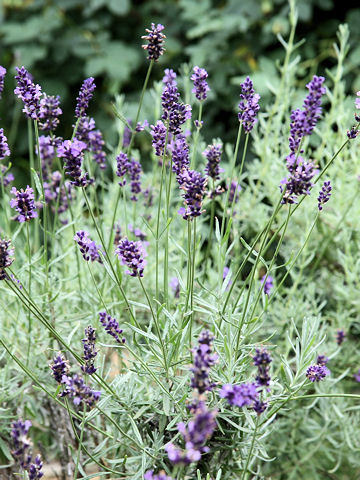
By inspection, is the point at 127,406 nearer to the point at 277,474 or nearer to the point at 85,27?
the point at 277,474

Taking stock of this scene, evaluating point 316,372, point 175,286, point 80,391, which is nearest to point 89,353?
point 80,391

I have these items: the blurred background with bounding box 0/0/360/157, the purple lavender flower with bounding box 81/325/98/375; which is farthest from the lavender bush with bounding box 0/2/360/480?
the blurred background with bounding box 0/0/360/157

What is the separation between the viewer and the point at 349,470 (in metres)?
1.92

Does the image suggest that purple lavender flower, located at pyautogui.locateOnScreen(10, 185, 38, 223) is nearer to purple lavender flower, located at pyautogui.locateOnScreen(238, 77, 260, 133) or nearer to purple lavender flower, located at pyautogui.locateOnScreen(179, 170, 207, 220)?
purple lavender flower, located at pyautogui.locateOnScreen(179, 170, 207, 220)

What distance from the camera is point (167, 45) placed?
3.79m

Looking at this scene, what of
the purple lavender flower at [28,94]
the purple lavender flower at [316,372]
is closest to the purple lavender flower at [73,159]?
the purple lavender flower at [28,94]

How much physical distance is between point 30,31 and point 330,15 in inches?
73.1

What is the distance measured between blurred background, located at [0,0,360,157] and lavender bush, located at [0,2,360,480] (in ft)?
4.68

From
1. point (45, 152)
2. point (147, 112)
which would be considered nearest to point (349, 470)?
point (45, 152)

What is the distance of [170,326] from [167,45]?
2899 millimetres

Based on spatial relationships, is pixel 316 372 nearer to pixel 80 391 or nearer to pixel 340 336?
pixel 80 391

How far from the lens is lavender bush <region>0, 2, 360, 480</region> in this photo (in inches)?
41.4

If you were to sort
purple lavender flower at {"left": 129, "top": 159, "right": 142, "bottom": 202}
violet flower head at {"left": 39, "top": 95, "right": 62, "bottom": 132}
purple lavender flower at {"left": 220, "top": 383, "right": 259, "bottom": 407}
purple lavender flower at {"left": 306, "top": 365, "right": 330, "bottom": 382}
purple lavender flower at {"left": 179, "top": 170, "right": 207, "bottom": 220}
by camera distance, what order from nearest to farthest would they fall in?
purple lavender flower at {"left": 220, "top": 383, "right": 259, "bottom": 407}
purple lavender flower at {"left": 179, "top": 170, "right": 207, "bottom": 220}
purple lavender flower at {"left": 306, "top": 365, "right": 330, "bottom": 382}
violet flower head at {"left": 39, "top": 95, "right": 62, "bottom": 132}
purple lavender flower at {"left": 129, "top": 159, "right": 142, "bottom": 202}

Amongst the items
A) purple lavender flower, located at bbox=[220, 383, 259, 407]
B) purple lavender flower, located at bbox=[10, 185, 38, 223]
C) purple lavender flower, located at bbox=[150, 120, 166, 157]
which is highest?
purple lavender flower, located at bbox=[150, 120, 166, 157]
